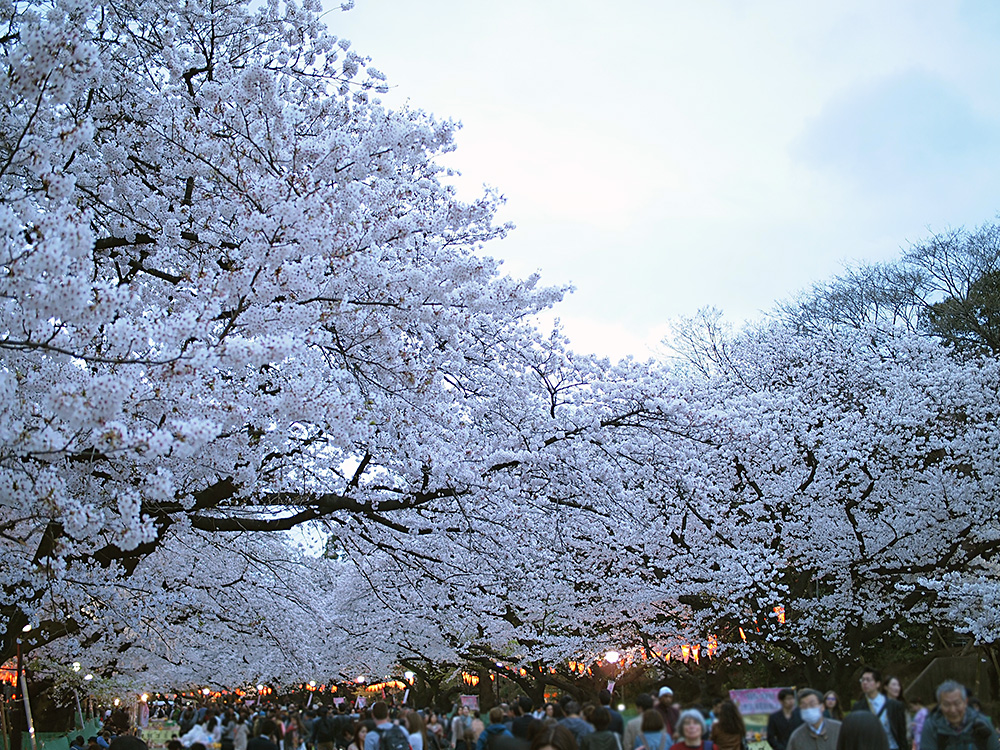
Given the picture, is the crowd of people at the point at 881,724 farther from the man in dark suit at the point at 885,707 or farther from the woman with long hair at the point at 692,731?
the woman with long hair at the point at 692,731

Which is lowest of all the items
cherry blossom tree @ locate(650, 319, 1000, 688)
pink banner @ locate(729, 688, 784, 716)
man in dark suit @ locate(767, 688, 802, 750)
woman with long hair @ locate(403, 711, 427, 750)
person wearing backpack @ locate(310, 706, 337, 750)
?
person wearing backpack @ locate(310, 706, 337, 750)

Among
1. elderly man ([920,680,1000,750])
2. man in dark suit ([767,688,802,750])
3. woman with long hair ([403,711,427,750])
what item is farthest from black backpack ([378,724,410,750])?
elderly man ([920,680,1000,750])

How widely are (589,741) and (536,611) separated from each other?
12722mm

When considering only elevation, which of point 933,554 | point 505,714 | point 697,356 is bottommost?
point 505,714

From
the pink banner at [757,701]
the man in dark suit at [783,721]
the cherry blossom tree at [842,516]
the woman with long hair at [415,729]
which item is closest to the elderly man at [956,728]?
the man in dark suit at [783,721]

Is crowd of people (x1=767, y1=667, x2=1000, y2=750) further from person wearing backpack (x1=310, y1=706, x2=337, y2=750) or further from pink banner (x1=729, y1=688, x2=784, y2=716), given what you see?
person wearing backpack (x1=310, y1=706, x2=337, y2=750)

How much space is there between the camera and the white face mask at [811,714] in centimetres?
542

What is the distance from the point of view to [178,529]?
715 cm

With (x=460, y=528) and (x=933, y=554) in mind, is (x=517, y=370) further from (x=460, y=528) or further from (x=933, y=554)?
(x=933, y=554)

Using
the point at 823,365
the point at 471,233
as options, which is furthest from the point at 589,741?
the point at 823,365

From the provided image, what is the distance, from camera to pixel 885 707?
21.3 feet

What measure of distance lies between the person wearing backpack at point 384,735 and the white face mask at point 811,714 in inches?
155

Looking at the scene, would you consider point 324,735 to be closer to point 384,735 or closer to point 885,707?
point 384,735

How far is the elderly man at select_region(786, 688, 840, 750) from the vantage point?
17.7ft
